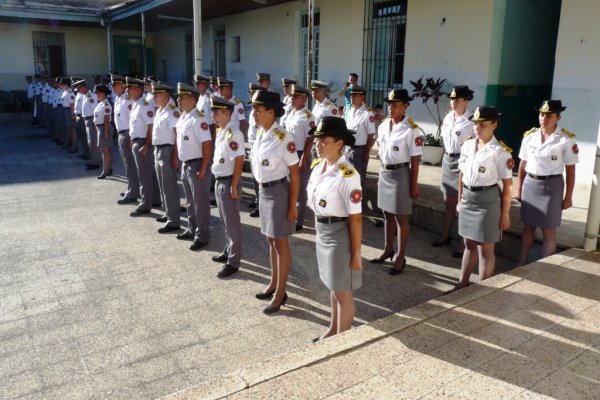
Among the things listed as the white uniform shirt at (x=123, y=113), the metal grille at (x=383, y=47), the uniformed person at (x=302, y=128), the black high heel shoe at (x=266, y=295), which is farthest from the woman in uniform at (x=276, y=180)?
the metal grille at (x=383, y=47)

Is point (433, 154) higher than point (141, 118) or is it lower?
lower

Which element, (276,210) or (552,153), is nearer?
(276,210)

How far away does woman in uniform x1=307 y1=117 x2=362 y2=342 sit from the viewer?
3328 millimetres

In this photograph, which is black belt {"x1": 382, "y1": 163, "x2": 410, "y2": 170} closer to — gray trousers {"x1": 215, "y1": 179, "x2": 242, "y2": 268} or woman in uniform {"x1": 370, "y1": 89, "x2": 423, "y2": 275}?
woman in uniform {"x1": 370, "y1": 89, "x2": 423, "y2": 275}

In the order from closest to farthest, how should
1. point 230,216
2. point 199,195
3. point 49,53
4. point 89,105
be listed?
point 230,216, point 199,195, point 89,105, point 49,53

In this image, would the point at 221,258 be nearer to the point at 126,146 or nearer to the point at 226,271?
the point at 226,271

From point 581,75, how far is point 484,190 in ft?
14.0

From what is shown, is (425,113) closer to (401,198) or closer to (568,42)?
(568,42)

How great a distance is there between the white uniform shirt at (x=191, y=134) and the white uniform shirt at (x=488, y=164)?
292cm

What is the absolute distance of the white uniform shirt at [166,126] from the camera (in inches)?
251

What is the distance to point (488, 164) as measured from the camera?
423 cm

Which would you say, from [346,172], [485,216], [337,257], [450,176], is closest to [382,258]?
[450,176]

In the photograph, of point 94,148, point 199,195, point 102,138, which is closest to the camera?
point 199,195

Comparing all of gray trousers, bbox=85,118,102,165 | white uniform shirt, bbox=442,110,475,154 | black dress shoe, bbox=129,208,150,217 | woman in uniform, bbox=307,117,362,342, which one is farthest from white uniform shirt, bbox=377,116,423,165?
gray trousers, bbox=85,118,102,165
